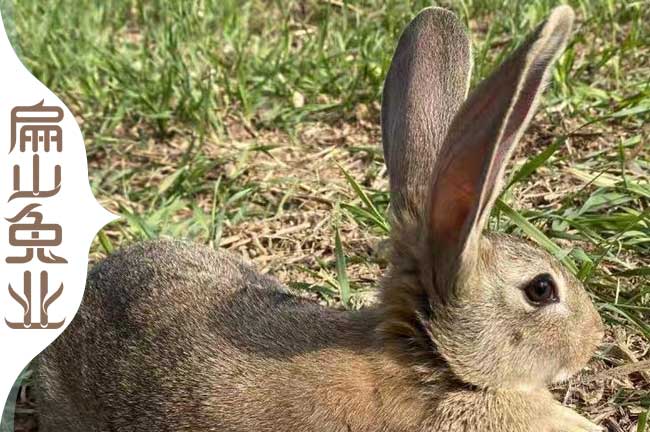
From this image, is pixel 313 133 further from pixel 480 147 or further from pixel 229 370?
pixel 480 147

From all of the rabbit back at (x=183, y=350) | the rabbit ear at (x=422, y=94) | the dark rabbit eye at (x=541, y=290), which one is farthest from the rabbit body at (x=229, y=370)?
the rabbit ear at (x=422, y=94)

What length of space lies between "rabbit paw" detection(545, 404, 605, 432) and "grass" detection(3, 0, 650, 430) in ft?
0.62

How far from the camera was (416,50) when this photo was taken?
174 inches

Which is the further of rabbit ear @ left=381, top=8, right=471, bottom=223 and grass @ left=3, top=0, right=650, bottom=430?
grass @ left=3, top=0, right=650, bottom=430

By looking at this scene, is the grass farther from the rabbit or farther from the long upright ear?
the long upright ear

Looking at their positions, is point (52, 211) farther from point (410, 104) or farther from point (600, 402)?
point (600, 402)

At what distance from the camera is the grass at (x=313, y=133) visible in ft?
16.5

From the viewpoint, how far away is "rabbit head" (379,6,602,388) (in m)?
3.29

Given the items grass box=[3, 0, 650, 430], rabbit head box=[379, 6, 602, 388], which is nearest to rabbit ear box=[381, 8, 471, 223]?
rabbit head box=[379, 6, 602, 388]

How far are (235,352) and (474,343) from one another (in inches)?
35.9

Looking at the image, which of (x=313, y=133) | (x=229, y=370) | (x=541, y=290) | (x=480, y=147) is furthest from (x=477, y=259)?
(x=313, y=133)

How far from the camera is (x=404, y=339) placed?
151 inches

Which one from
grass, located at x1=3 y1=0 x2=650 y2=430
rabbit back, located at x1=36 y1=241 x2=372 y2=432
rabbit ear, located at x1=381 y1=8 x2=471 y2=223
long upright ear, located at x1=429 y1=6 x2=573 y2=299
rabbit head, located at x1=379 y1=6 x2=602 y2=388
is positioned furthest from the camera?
grass, located at x1=3 y1=0 x2=650 y2=430

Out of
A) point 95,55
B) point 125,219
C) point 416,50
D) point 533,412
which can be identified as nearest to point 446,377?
point 533,412
